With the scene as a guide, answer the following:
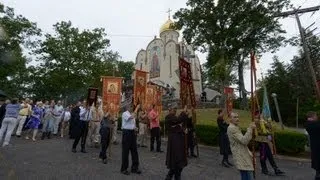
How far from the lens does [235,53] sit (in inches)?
1747

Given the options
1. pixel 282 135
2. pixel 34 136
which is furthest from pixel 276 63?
pixel 34 136

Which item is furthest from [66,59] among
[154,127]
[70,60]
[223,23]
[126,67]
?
[126,67]

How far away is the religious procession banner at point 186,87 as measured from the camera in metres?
15.2

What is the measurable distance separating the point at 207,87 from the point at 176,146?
74.1 m

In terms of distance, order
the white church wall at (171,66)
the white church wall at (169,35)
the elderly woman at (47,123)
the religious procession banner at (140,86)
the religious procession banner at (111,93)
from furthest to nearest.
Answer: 1. the white church wall at (169,35)
2. the white church wall at (171,66)
3. the elderly woman at (47,123)
4. the religious procession banner at (140,86)
5. the religious procession banner at (111,93)

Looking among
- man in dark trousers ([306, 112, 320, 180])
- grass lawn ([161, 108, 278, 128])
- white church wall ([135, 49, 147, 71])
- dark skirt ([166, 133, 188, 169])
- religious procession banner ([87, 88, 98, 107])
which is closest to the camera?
dark skirt ([166, 133, 188, 169])

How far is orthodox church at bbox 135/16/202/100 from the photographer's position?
229 ft

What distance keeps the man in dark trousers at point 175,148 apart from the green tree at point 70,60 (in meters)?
36.0

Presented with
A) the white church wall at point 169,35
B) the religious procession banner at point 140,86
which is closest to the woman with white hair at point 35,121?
the religious procession banner at point 140,86

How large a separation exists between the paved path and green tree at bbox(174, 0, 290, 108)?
25.5 meters

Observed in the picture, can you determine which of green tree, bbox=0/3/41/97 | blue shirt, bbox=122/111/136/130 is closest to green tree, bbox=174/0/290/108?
green tree, bbox=0/3/41/97

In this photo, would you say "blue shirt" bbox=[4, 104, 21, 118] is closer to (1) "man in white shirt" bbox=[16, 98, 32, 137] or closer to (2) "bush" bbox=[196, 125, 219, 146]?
(1) "man in white shirt" bbox=[16, 98, 32, 137]

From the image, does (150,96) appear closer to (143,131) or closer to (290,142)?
(143,131)

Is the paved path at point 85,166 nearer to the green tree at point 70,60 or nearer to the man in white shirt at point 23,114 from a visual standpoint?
the man in white shirt at point 23,114
